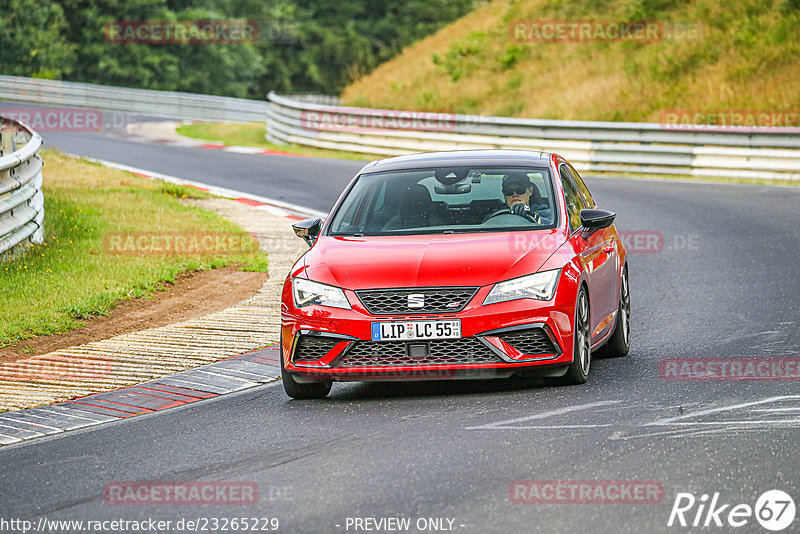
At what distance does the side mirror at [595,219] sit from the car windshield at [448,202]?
23 centimetres

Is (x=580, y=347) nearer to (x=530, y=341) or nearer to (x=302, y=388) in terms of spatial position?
(x=530, y=341)

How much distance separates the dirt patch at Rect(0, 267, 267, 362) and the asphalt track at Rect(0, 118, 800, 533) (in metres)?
2.62

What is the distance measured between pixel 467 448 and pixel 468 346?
128 cm

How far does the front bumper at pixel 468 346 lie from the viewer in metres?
7.92

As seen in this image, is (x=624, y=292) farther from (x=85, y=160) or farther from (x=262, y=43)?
(x=262, y=43)

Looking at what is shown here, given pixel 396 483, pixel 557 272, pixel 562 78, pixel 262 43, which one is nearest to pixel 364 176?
pixel 557 272

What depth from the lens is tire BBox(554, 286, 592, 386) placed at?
323 inches

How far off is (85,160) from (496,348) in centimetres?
1972

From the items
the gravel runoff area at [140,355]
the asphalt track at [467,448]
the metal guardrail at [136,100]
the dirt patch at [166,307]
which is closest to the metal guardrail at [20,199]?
the dirt patch at [166,307]

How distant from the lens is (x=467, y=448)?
6.75 metres

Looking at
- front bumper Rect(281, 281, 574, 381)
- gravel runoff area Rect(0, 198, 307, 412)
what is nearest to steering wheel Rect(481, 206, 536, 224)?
front bumper Rect(281, 281, 574, 381)

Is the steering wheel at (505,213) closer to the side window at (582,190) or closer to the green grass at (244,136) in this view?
the side window at (582,190)

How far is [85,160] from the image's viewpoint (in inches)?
1026

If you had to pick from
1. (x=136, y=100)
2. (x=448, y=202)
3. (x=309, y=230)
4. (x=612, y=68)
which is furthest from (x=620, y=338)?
(x=136, y=100)
